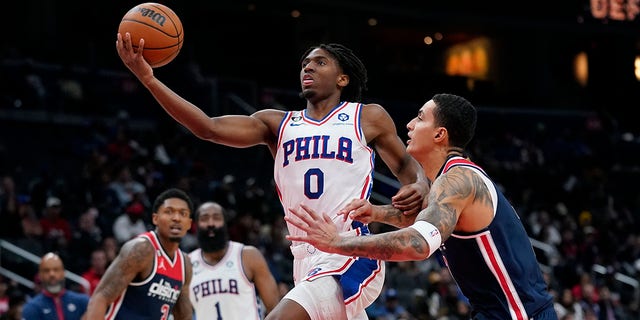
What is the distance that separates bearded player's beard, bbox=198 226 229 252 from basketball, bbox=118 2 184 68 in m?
2.86

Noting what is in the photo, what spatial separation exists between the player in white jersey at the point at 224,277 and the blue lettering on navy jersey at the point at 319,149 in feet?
7.95

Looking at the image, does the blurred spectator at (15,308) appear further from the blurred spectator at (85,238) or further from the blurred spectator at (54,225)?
the blurred spectator at (54,225)

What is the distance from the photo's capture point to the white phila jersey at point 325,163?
6.11 meters

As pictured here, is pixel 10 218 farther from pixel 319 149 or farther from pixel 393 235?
pixel 393 235

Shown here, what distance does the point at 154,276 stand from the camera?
7781 mm

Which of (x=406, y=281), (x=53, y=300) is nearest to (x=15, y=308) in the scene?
(x=53, y=300)

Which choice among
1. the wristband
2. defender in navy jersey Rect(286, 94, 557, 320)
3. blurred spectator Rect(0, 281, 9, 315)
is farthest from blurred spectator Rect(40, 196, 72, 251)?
the wristband

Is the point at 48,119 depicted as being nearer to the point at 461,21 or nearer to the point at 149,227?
the point at 149,227

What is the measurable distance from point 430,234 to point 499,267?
475 millimetres

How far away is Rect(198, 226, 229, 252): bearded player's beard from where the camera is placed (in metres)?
8.69

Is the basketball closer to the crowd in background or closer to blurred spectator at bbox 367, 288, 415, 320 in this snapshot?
the crowd in background

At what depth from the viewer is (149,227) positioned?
1342 centimetres

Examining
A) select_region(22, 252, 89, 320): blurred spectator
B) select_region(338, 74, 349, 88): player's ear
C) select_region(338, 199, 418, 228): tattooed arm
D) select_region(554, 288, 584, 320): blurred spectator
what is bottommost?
select_region(554, 288, 584, 320): blurred spectator

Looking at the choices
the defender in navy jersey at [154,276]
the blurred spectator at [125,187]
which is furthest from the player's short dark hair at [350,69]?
the blurred spectator at [125,187]
